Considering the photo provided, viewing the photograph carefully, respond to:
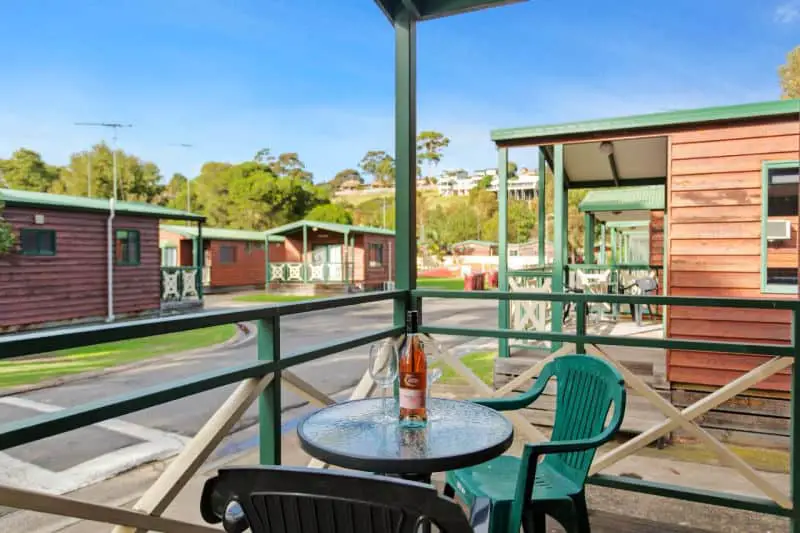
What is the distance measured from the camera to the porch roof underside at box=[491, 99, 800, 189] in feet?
14.9

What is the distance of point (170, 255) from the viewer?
2219 centimetres

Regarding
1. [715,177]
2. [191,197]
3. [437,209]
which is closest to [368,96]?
[437,209]

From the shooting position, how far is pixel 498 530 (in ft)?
5.39

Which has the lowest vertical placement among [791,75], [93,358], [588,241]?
[93,358]

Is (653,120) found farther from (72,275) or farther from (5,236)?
(72,275)

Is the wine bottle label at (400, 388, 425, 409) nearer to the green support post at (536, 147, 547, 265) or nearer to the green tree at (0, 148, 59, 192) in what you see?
the green support post at (536, 147, 547, 265)

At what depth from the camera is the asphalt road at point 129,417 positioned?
3.78m

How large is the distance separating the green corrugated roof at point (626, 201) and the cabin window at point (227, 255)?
1584 cm

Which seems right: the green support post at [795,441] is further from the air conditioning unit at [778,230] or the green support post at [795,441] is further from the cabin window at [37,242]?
the cabin window at [37,242]

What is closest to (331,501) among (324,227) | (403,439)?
(403,439)

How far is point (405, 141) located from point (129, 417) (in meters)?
4.04

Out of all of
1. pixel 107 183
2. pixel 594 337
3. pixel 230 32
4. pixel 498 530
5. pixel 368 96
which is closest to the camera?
pixel 498 530

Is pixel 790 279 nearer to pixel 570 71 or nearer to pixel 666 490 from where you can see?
pixel 666 490

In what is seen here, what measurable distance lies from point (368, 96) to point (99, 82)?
27680 millimetres
